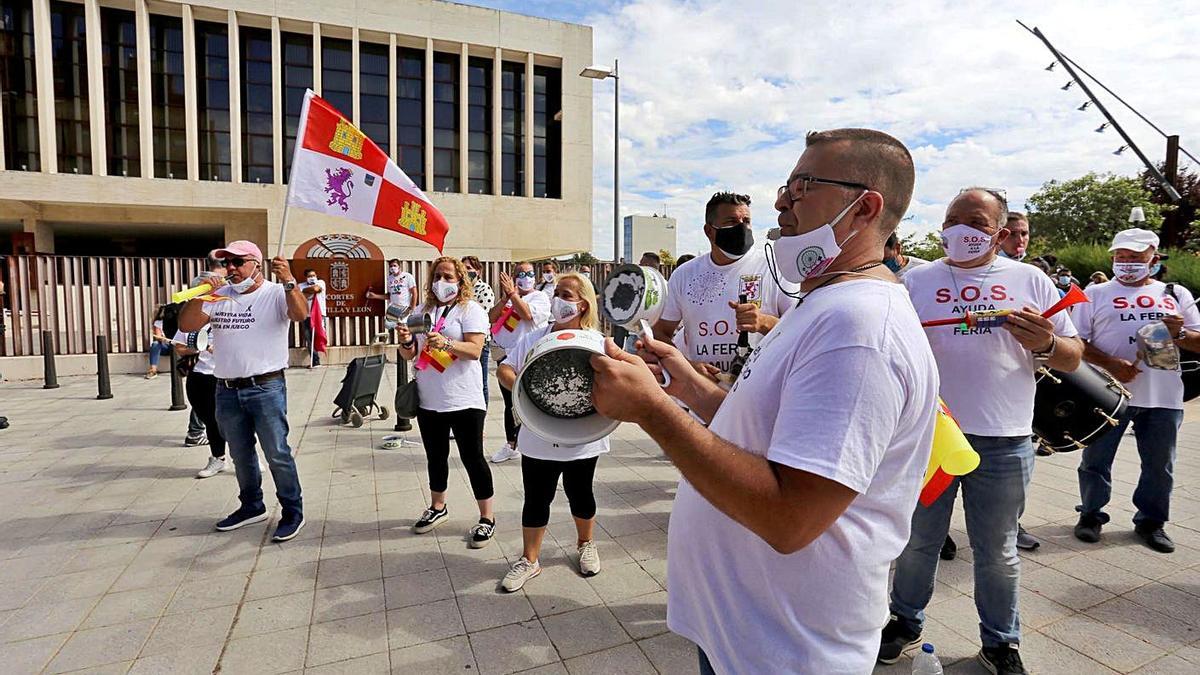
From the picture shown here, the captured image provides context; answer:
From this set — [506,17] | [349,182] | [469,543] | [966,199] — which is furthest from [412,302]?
[506,17]

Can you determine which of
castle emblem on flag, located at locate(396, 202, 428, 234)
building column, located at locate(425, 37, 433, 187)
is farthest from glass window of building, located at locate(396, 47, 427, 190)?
castle emblem on flag, located at locate(396, 202, 428, 234)

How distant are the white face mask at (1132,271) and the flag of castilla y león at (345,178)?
591 centimetres

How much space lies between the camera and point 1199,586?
12.4 ft

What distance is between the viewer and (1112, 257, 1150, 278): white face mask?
4.44 m

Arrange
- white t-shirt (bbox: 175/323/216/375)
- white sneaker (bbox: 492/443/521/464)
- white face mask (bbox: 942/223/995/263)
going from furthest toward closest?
1. white sneaker (bbox: 492/443/521/464)
2. white t-shirt (bbox: 175/323/216/375)
3. white face mask (bbox: 942/223/995/263)

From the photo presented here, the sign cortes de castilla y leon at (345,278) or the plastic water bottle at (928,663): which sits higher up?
the sign cortes de castilla y leon at (345,278)

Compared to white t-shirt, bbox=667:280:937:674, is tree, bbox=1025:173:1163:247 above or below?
above

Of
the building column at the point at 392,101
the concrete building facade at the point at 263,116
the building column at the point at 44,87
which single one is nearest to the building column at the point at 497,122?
the concrete building facade at the point at 263,116

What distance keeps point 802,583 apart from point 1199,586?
4.06 m

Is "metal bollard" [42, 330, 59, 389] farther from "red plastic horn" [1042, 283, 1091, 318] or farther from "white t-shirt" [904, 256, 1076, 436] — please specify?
"red plastic horn" [1042, 283, 1091, 318]

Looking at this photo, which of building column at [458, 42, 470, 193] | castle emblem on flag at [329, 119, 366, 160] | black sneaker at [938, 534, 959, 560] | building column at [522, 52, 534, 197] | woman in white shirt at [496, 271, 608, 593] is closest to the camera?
woman in white shirt at [496, 271, 608, 593]

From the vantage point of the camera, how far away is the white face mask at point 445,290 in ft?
15.8

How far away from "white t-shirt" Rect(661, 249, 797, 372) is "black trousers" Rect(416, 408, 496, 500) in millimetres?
1757

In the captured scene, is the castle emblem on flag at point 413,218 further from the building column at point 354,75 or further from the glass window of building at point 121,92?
the glass window of building at point 121,92
